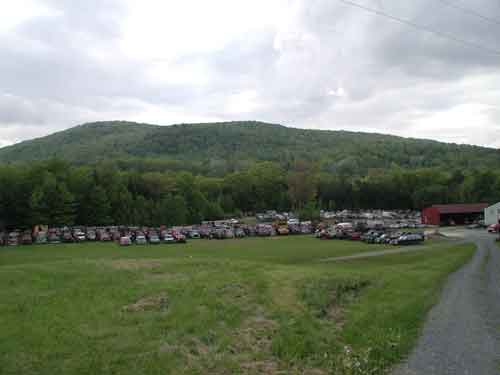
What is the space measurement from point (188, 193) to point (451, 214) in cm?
6014

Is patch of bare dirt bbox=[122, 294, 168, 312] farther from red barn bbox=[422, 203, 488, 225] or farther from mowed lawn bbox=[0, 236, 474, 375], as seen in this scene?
red barn bbox=[422, 203, 488, 225]

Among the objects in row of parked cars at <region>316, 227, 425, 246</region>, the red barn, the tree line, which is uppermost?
the tree line

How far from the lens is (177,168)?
189m

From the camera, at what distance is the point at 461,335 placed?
1159 centimetres

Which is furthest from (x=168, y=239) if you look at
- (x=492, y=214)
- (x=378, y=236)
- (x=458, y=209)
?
(x=458, y=209)

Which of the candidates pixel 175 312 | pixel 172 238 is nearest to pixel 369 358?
pixel 175 312

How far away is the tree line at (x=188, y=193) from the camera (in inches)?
2923

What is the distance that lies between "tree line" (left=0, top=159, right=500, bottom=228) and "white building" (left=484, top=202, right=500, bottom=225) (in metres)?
32.3

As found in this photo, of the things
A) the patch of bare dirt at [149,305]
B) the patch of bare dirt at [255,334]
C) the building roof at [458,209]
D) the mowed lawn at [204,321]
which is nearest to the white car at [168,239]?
the mowed lawn at [204,321]

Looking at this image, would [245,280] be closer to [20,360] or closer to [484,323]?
[484,323]

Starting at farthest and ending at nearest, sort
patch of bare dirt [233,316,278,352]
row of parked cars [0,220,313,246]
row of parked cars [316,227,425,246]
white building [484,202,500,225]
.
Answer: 1. white building [484,202,500,225]
2. row of parked cars [0,220,313,246]
3. row of parked cars [316,227,425,246]
4. patch of bare dirt [233,316,278,352]

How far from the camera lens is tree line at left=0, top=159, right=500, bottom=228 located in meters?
74.2

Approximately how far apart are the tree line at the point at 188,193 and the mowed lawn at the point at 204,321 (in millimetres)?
58970

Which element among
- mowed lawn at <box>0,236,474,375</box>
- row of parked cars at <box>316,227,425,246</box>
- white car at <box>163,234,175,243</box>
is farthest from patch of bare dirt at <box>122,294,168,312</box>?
row of parked cars at <box>316,227,425,246</box>
